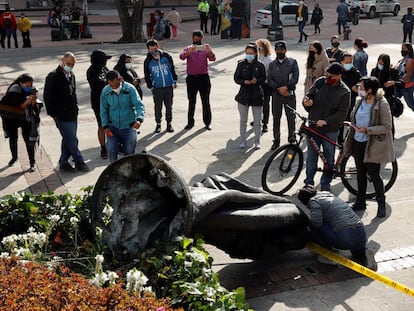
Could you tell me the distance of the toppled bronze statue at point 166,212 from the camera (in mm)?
5742

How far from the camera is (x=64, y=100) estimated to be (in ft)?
32.2

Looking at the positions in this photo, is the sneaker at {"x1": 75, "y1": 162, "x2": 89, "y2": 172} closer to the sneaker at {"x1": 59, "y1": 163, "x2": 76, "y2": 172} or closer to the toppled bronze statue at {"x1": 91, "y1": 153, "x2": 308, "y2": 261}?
the sneaker at {"x1": 59, "y1": 163, "x2": 76, "y2": 172}

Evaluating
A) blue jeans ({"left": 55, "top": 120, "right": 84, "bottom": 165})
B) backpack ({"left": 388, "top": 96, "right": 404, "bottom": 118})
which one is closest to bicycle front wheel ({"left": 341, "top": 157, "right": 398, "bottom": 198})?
backpack ({"left": 388, "top": 96, "right": 404, "bottom": 118})

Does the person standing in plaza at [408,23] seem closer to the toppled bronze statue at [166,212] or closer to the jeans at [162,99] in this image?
the jeans at [162,99]

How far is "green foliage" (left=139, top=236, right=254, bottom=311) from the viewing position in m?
4.73

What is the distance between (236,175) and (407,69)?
454 centimetres

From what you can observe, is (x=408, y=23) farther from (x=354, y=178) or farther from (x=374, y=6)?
(x=354, y=178)

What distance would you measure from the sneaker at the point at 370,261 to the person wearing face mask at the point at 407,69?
641 cm

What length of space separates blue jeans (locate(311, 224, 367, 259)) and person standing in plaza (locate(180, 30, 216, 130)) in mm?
6165

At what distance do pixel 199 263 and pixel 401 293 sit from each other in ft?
7.41

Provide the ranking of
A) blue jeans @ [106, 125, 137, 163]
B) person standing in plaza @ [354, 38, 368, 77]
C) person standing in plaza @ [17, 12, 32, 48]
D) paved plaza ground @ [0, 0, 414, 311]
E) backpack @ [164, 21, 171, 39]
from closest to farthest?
paved plaza ground @ [0, 0, 414, 311] → blue jeans @ [106, 125, 137, 163] → person standing in plaza @ [354, 38, 368, 77] → person standing in plaza @ [17, 12, 32, 48] → backpack @ [164, 21, 171, 39]

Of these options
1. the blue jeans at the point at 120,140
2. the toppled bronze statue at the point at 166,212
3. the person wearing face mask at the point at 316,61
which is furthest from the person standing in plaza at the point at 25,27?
the toppled bronze statue at the point at 166,212

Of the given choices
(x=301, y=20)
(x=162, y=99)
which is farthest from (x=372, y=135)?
(x=301, y=20)

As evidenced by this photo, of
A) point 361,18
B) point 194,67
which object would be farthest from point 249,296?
point 361,18
